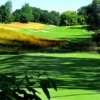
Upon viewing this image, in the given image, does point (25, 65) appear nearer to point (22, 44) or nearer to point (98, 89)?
point (98, 89)

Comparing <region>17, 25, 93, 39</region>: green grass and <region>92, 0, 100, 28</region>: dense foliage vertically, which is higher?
<region>92, 0, 100, 28</region>: dense foliage

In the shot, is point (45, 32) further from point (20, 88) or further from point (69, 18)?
point (20, 88)

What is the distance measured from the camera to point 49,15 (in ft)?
338

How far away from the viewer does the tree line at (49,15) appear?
187 ft

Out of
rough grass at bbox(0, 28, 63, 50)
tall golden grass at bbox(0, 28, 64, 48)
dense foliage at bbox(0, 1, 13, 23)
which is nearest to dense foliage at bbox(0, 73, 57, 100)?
rough grass at bbox(0, 28, 63, 50)

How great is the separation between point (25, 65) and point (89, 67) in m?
2.92

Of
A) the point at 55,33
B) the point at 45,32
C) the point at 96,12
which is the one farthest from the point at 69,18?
the point at 96,12

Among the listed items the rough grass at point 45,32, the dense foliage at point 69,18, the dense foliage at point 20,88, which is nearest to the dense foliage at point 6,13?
the rough grass at point 45,32

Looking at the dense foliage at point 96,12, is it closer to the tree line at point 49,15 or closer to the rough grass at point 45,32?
the tree line at point 49,15

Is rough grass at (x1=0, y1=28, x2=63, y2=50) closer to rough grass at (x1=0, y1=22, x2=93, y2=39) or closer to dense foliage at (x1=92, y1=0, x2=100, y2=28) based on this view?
rough grass at (x1=0, y1=22, x2=93, y2=39)

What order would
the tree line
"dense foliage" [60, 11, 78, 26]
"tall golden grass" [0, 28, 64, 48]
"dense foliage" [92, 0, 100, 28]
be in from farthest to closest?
"dense foliage" [60, 11, 78, 26], the tree line, "dense foliage" [92, 0, 100, 28], "tall golden grass" [0, 28, 64, 48]

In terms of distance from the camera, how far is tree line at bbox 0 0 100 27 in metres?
57.0

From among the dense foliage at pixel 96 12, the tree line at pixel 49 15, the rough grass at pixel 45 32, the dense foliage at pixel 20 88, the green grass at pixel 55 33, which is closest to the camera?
the dense foliage at pixel 20 88

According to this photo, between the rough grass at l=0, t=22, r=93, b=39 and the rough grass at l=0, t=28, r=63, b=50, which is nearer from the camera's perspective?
the rough grass at l=0, t=28, r=63, b=50
